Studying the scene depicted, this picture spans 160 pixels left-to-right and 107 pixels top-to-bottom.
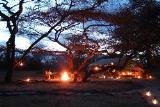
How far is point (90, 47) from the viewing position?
14883mm

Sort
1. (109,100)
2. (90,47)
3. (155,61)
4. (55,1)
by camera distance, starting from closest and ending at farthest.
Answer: (109,100)
(55,1)
(90,47)
(155,61)

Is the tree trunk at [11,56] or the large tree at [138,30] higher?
the large tree at [138,30]

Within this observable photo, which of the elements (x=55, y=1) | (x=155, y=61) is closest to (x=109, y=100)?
(x=55, y=1)

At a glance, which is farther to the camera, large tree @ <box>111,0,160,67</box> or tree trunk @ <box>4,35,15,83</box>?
large tree @ <box>111,0,160,67</box>

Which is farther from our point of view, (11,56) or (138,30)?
(138,30)

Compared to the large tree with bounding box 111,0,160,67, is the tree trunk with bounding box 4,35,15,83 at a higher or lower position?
lower

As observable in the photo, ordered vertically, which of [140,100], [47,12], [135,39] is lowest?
[140,100]

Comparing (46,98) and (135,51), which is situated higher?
(135,51)

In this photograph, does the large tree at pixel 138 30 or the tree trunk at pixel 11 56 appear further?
the large tree at pixel 138 30

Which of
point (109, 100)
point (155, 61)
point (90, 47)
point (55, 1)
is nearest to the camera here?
point (109, 100)

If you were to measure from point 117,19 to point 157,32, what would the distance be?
1.75 meters

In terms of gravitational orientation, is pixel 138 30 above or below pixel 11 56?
above

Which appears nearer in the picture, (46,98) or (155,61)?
(46,98)

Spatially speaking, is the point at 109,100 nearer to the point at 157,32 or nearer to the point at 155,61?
the point at 157,32
